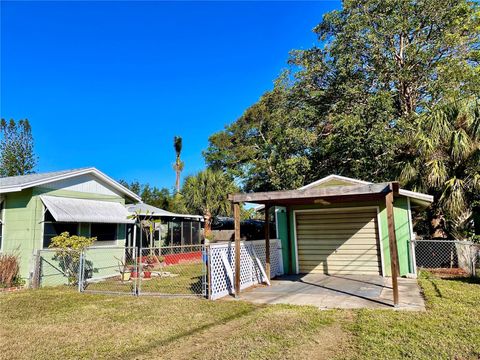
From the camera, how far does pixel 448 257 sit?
11.9m

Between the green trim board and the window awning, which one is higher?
the window awning

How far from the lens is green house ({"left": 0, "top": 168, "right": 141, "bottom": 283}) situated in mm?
10406

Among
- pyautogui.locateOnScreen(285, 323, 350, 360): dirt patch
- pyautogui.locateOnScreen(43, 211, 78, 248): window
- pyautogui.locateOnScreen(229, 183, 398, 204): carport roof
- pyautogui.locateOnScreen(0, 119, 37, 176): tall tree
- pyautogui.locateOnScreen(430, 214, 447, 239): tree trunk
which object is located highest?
pyautogui.locateOnScreen(0, 119, 37, 176): tall tree

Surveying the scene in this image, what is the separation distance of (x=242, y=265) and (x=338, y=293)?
8.42ft

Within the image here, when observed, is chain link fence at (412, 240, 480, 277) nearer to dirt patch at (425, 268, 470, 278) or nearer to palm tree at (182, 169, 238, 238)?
dirt patch at (425, 268, 470, 278)

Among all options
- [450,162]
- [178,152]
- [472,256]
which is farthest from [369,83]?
[178,152]

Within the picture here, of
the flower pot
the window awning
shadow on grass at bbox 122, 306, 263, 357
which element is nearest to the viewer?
shadow on grass at bbox 122, 306, 263, 357

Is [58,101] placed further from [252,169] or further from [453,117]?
[453,117]

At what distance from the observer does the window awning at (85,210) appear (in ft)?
34.0

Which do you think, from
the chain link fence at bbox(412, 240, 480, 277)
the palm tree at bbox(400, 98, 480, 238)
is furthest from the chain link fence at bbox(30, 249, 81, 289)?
the palm tree at bbox(400, 98, 480, 238)

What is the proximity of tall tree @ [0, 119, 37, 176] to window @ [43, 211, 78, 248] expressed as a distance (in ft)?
63.2

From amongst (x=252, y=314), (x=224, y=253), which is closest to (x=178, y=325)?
(x=252, y=314)

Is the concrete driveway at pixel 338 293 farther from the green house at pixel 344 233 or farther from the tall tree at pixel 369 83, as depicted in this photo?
the tall tree at pixel 369 83

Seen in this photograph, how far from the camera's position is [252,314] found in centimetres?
629
